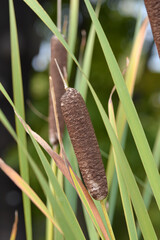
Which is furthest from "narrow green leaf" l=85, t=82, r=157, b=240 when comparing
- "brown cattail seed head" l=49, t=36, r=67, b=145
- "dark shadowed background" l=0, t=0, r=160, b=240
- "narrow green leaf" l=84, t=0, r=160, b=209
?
"dark shadowed background" l=0, t=0, r=160, b=240

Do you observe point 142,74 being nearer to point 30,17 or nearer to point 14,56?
point 30,17

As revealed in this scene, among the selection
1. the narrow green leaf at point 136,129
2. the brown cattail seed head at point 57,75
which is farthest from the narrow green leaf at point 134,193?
the brown cattail seed head at point 57,75

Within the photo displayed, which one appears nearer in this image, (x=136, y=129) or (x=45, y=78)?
(x=136, y=129)

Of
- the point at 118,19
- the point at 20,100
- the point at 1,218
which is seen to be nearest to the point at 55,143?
the point at 20,100

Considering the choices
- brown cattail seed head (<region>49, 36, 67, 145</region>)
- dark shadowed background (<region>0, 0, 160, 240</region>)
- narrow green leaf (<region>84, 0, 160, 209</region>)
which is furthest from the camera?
dark shadowed background (<region>0, 0, 160, 240</region>)

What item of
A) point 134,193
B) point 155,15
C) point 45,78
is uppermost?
point 45,78

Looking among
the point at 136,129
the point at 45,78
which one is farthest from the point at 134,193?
the point at 45,78

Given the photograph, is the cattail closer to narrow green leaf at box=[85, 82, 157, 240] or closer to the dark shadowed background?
narrow green leaf at box=[85, 82, 157, 240]

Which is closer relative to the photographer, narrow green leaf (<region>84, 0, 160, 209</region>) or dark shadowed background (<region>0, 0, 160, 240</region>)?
narrow green leaf (<region>84, 0, 160, 209</region>)

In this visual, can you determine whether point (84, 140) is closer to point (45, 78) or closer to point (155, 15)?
point (155, 15)
